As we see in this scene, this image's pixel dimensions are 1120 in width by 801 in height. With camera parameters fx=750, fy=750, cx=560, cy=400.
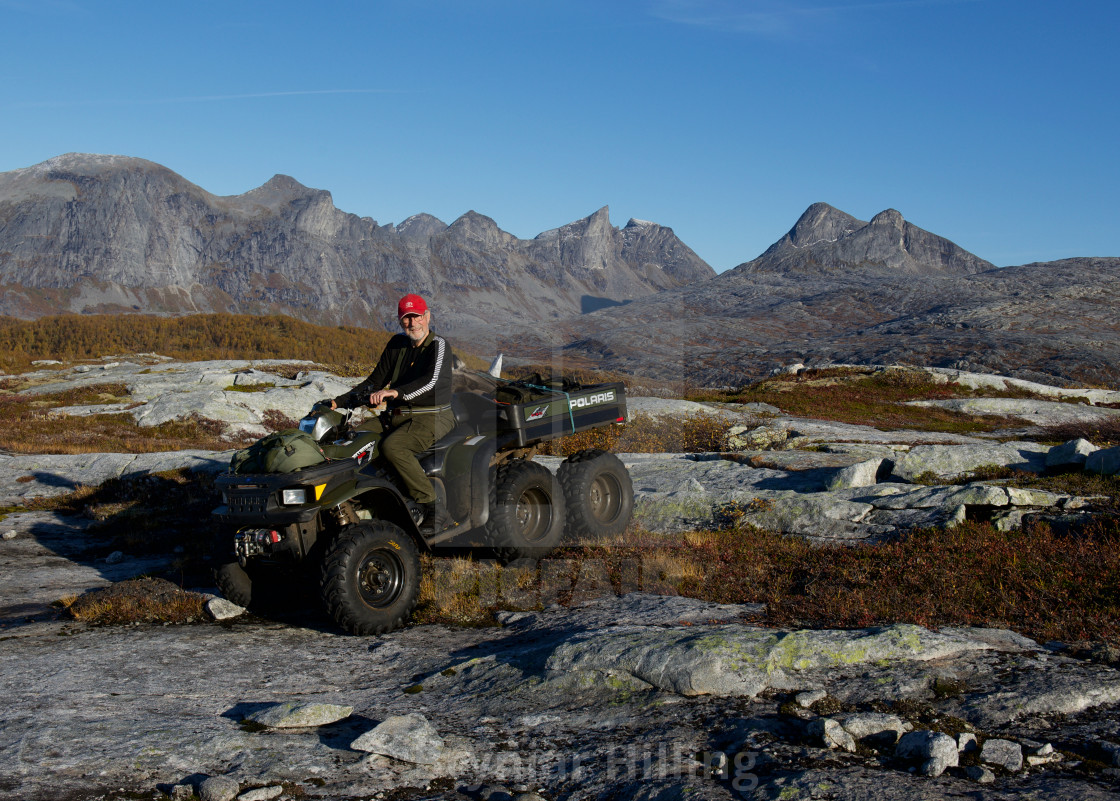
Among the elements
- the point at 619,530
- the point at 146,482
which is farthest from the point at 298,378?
the point at 619,530

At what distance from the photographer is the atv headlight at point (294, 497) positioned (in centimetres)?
721

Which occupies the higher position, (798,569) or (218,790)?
(798,569)

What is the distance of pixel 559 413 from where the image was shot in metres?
10.1

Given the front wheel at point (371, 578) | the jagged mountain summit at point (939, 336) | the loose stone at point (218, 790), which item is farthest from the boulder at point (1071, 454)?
the jagged mountain summit at point (939, 336)

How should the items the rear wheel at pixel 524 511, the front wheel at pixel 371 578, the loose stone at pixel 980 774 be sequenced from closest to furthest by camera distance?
the loose stone at pixel 980 774 < the front wheel at pixel 371 578 < the rear wheel at pixel 524 511

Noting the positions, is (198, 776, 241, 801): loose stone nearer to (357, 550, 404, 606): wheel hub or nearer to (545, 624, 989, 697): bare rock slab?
(545, 624, 989, 697): bare rock slab

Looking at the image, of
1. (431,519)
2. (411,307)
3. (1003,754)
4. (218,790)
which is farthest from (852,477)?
(218,790)

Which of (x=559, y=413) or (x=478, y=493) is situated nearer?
(x=478, y=493)

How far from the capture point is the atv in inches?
285

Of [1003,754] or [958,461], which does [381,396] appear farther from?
[958,461]

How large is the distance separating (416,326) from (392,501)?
6.54 ft

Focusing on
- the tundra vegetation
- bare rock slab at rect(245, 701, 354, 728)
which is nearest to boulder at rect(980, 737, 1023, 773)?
the tundra vegetation

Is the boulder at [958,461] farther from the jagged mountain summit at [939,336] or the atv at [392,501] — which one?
the jagged mountain summit at [939,336]

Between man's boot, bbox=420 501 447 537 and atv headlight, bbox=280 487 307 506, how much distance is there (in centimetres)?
146
